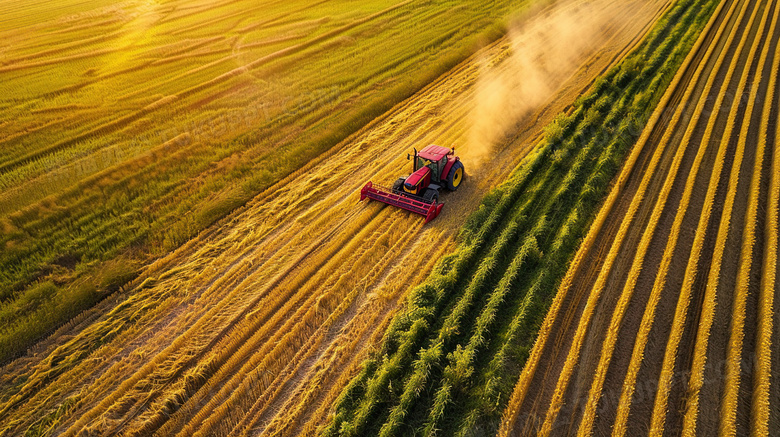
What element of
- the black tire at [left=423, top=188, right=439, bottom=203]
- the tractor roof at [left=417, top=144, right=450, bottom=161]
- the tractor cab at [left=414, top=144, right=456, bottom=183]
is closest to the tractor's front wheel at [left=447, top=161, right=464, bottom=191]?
the tractor cab at [left=414, top=144, right=456, bottom=183]

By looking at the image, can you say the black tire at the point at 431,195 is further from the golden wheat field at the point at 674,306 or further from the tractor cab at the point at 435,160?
the golden wheat field at the point at 674,306

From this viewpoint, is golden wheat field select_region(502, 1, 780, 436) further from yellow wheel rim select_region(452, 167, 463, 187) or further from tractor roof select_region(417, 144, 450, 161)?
tractor roof select_region(417, 144, 450, 161)

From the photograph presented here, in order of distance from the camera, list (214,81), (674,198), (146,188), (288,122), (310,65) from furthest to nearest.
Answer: (310,65)
(214,81)
(288,122)
(146,188)
(674,198)

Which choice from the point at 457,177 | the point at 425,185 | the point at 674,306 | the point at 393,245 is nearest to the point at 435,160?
the point at 425,185

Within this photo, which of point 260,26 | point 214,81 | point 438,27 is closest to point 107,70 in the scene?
point 214,81

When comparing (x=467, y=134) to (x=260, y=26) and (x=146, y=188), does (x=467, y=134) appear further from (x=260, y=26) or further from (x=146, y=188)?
(x=260, y=26)

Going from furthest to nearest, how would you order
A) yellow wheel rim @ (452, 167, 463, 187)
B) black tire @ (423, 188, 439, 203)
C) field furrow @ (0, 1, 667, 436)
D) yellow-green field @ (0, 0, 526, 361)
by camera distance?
yellow wheel rim @ (452, 167, 463, 187), black tire @ (423, 188, 439, 203), yellow-green field @ (0, 0, 526, 361), field furrow @ (0, 1, 667, 436)

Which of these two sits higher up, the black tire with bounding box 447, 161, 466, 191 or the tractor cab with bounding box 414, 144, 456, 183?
the tractor cab with bounding box 414, 144, 456, 183

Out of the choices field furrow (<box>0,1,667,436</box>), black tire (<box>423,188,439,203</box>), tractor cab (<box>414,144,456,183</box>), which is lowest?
field furrow (<box>0,1,667,436</box>)
